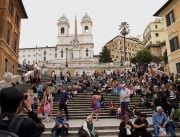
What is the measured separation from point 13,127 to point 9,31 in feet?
91.3

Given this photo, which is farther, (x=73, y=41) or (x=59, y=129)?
(x=73, y=41)

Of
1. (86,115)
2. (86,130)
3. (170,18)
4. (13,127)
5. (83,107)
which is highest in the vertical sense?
(170,18)

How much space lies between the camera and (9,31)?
28.6m

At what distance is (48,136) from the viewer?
12766 mm

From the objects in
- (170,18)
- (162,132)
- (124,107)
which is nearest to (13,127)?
(162,132)

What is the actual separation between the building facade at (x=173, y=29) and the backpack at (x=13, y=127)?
2935cm

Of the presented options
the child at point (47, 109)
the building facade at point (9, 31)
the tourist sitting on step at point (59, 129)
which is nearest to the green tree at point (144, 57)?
the building facade at point (9, 31)

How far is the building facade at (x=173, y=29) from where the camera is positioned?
97.9ft

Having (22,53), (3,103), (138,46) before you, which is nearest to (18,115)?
(3,103)

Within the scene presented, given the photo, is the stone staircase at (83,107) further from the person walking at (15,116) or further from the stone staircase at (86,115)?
the person walking at (15,116)

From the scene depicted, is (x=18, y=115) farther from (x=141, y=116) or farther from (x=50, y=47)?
(x=50, y=47)

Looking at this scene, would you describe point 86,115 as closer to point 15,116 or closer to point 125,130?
point 125,130

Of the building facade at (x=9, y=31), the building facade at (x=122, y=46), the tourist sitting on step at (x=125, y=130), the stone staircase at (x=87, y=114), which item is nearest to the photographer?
the tourist sitting on step at (x=125, y=130)

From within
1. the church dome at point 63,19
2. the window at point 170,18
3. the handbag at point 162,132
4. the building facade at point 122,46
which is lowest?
the handbag at point 162,132
